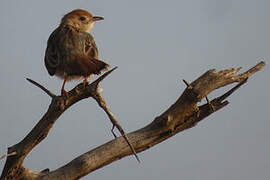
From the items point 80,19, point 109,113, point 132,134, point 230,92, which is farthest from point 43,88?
point 80,19

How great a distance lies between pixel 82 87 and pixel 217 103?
70.1 inches

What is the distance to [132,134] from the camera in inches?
199

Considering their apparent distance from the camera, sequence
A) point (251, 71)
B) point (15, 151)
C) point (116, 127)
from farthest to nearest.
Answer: point (251, 71) → point (15, 151) → point (116, 127)

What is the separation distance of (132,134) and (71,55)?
4.90 ft

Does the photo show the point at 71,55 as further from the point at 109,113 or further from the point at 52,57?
the point at 109,113

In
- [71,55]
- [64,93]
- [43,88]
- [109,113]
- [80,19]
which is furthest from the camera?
[80,19]

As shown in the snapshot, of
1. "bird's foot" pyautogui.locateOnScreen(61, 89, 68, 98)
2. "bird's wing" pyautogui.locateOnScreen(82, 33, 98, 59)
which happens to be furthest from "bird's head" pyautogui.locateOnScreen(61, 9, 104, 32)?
"bird's foot" pyautogui.locateOnScreen(61, 89, 68, 98)

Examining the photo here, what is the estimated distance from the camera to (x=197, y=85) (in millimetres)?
4988

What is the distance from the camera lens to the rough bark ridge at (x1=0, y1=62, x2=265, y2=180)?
16.1 feet

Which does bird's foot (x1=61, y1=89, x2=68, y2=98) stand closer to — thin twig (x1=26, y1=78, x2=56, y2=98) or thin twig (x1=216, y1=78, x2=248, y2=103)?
thin twig (x1=26, y1=78, x2=56, y2=98)

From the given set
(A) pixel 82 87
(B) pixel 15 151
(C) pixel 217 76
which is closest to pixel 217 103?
(C) pixel 217 76

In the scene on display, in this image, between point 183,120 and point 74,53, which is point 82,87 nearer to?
point 74,53

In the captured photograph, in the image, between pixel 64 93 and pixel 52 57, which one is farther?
pixel 52 57

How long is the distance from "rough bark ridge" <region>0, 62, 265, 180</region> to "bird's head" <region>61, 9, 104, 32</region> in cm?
249
